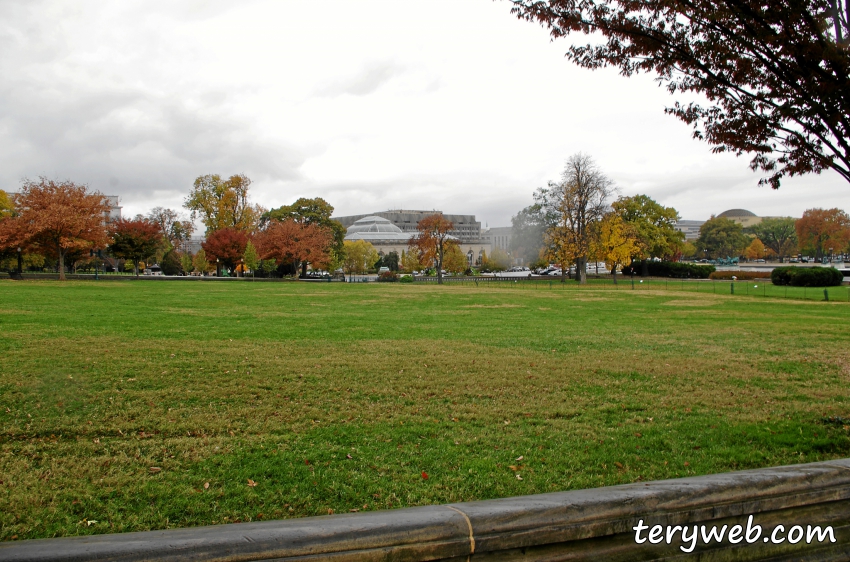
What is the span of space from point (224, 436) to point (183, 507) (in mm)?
1668

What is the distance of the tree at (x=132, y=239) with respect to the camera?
57469 mm

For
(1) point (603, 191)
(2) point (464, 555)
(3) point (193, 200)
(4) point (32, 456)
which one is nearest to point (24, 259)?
(3) point (193, 200)

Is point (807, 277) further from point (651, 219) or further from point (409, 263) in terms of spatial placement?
point (409, 263)

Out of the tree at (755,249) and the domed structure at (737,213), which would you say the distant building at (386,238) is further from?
the domed structure at (737,213)

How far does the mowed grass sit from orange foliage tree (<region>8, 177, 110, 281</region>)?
3722 cm

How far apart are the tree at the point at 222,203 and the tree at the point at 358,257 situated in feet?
69.1

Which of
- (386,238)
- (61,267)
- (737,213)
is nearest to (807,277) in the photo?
(61,267)

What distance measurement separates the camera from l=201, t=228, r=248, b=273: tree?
207 feet

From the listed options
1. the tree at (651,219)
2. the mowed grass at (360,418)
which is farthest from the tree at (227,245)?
the mowed grass at (360,418)

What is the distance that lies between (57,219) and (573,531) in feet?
168

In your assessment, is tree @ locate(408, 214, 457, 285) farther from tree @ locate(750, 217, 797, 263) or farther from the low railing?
tree @ locate(750, 217, 797, 263)

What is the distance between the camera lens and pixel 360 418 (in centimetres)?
631

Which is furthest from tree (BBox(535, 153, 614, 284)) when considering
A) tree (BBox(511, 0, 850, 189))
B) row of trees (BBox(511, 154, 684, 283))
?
tree (BBox(511, 0, 850, 189))

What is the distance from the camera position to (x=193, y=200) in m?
69.4
